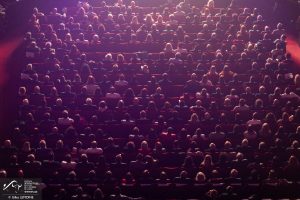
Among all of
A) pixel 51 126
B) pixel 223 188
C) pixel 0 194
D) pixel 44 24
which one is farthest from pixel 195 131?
pixel 44 24

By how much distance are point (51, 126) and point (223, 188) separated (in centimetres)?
533

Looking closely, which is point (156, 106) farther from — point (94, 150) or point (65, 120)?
point (65, 120)

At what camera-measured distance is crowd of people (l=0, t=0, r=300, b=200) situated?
14.4 meters

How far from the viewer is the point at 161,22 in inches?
786

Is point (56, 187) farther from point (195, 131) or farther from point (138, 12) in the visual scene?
point (138, 12)

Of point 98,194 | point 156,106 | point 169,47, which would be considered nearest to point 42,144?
point 98,194

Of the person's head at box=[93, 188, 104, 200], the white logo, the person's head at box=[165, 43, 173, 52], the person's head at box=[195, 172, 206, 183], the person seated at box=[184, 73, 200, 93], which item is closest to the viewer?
the person's head at box=[93, 188, 104, 200]

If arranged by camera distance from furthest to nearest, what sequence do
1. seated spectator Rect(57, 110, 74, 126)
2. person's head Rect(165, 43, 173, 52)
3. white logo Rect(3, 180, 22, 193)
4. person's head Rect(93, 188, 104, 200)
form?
person's head Rect(165, 43, 173, 52)
seated spectator Rect(57, 110, 74, 126)
white logo Rect(3, 180, 22, 193)
person's head Rect(93, 188, 104, 200)

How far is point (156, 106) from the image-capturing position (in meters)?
17.0

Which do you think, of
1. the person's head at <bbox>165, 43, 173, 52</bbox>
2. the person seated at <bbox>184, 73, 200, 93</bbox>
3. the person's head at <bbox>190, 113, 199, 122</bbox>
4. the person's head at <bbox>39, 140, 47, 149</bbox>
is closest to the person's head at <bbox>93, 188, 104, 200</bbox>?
the person's head at <bbox>39, 140, 47, 149</bbox>

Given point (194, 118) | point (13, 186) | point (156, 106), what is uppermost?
point (156, 106)

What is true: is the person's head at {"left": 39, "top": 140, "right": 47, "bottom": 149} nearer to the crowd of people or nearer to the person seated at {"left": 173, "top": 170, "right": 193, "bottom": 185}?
the crowd of people

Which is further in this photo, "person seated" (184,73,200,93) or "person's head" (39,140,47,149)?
"person seated" (184,73,200,93)

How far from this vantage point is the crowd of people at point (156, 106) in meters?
14.4
